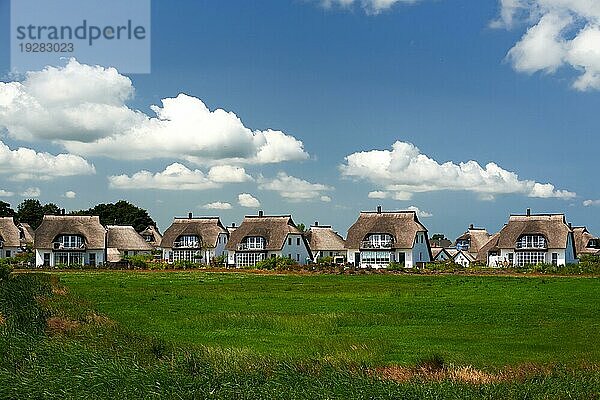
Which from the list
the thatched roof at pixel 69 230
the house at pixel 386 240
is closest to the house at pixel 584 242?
the house at pixel 386 240

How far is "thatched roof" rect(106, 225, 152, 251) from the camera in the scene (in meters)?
96.0

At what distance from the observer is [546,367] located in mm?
14234

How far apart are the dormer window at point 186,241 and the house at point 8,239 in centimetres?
2122

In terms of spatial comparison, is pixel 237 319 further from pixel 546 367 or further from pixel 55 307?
pixel 546 367

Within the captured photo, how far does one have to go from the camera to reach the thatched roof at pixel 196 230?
95062mm

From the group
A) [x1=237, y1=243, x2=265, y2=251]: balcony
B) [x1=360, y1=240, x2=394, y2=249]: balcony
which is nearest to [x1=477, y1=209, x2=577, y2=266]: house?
[x1=360, y1=240, x2=394, y2=249]: balcony

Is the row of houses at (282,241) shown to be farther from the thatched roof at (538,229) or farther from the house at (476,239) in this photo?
the house at (476,239)

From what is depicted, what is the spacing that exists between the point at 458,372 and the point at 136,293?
902 inches

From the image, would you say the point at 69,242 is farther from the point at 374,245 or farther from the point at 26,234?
the point at 374,245

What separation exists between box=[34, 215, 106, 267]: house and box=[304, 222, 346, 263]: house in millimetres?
26335

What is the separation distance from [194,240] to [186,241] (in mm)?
1087

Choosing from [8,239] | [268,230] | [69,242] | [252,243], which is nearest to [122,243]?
[69,242]

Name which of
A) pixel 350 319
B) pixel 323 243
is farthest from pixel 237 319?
pixel 323 243

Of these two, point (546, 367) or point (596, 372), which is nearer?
point (596, 372)
